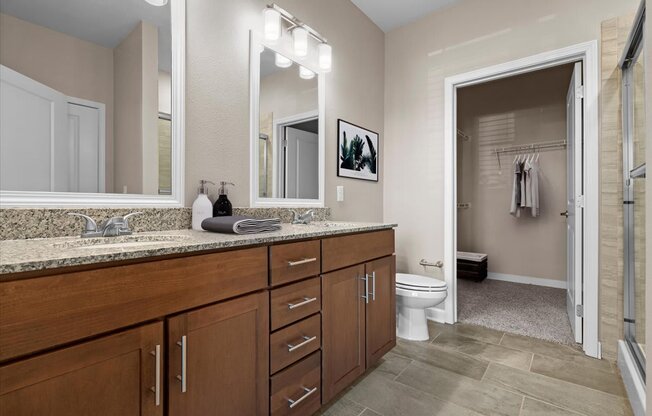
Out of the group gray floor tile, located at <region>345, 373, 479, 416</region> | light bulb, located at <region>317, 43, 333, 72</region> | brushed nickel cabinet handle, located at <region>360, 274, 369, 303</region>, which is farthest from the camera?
A: light bulb, located at <region>317, 43, 333, 72</region>

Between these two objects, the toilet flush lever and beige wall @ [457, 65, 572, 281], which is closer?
the toilet flush lever

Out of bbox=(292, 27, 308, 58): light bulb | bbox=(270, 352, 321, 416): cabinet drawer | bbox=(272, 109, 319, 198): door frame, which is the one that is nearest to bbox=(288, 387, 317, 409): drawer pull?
bbox=(270, 352, 321, 416): cabinet drawer

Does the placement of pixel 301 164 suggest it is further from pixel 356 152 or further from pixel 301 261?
pixel 301 261

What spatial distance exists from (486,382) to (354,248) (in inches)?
42.6

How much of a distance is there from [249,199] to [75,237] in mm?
814

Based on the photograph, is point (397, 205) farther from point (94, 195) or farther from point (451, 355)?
point (94, 195)

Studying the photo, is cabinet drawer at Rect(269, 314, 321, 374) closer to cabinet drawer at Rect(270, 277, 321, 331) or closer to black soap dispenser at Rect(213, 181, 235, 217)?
cabinet drawer at Rect(270, 277, 321, 331)

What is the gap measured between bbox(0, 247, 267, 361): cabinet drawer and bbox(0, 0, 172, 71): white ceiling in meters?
1.02

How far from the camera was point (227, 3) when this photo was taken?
167cm

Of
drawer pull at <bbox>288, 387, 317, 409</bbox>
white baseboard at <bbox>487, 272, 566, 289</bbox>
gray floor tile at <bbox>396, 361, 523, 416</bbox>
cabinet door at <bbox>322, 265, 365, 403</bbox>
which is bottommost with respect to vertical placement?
gray floor tile at <bbox>396, 361, 523, 416</bbox>

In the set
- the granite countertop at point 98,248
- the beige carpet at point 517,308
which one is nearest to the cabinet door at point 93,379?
the granite countertop at point 98,248

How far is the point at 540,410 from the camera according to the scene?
151 cm

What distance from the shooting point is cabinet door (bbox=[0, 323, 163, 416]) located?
2.13ft

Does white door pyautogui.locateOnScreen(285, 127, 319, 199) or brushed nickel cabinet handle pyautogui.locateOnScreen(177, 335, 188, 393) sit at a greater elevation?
white door pyautogui.locateOnScreen(285, 127, 319, 199)
